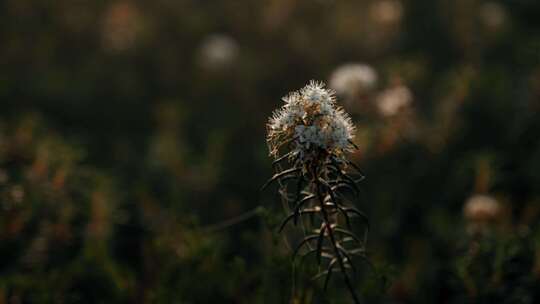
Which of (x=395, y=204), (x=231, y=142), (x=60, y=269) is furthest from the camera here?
(x=231, y=142)

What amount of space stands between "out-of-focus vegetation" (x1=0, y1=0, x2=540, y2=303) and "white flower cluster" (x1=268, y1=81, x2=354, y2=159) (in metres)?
0.88

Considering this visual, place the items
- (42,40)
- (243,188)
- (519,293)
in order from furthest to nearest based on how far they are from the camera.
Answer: (42,40) → (243,188) → (519,293)

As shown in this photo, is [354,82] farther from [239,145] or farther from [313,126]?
[313,126]

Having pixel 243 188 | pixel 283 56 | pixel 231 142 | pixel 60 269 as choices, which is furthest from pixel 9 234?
pixel 283 56

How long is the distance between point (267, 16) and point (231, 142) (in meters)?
2.47

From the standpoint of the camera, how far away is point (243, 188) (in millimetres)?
6688

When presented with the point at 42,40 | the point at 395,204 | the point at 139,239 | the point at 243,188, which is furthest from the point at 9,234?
the point at 42,40

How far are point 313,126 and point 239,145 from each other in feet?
14.7

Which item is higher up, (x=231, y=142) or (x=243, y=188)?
(x=231, y=142)

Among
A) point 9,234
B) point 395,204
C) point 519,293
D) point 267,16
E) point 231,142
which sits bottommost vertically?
point 519,293

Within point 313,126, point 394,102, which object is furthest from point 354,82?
point 313,126

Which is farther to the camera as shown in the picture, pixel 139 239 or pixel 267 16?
pixel 267 16

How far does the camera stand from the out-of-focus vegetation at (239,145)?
456cm

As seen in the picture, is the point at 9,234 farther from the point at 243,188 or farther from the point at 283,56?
the point at 283,56
